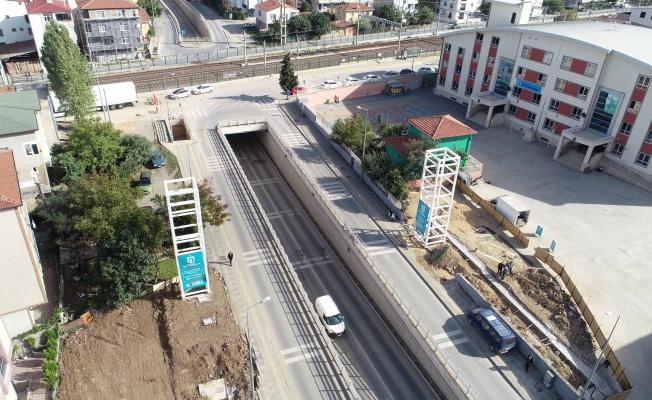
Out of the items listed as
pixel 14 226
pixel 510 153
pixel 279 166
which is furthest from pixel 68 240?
pixel 510 153

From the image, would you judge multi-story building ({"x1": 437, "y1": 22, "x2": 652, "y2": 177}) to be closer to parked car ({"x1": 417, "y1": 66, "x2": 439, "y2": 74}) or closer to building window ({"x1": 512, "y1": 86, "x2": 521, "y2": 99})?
building window ({"x1": 512, "y1": 86, "x2": 521, "y2": 99})

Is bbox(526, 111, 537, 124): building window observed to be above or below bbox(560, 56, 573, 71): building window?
below

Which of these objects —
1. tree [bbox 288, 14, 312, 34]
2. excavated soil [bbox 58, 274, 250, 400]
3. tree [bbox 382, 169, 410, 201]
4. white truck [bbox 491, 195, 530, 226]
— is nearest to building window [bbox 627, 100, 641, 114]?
white truck [bbox 491, 195, 530, 226]

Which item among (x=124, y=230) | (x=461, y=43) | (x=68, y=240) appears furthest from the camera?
(x=461, y=43)

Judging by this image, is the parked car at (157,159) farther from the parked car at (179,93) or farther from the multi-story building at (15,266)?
the parked car at (179,93)

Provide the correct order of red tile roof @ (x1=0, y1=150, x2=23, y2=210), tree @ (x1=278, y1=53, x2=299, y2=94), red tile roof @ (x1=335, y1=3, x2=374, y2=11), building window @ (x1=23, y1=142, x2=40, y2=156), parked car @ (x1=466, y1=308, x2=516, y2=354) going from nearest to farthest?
red tile roof @ (x1=0, y1=150, x2=23, y2=210), parked car @ (x1=466, y1=308, x2=516, y2=354), building window @ (x1=23, y1=142, x2=40, y2=156), tree @ (x1=278, y1=53, x2=299, y2=94), red tile roof @ (x1=335, y1=3, x2=374, y2=11)

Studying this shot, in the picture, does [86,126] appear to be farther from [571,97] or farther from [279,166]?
[571,97]
